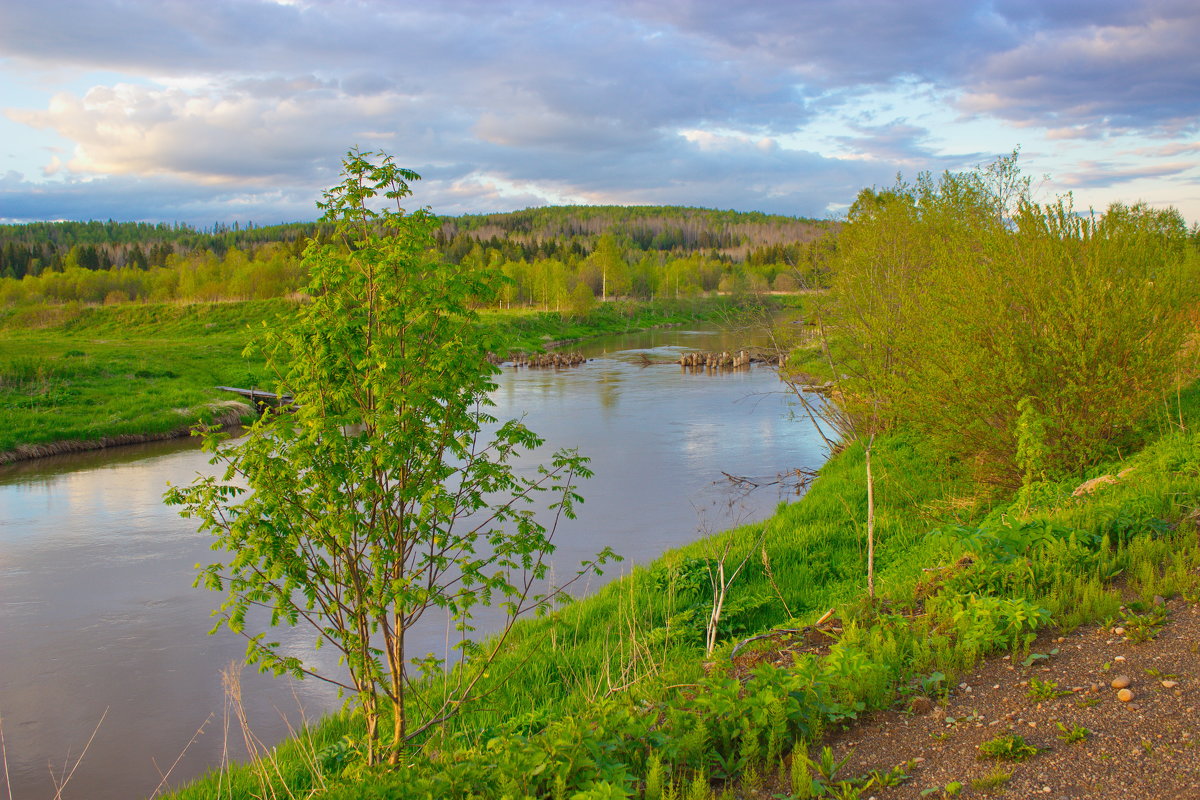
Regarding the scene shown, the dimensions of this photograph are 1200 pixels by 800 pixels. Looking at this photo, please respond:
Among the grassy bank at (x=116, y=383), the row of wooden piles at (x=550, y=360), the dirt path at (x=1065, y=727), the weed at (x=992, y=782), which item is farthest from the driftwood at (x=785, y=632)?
the row of wooden piles at (x=550, y=360)

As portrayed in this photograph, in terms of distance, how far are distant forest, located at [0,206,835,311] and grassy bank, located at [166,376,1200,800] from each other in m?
→ 2.70

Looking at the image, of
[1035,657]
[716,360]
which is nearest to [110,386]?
[716,360]

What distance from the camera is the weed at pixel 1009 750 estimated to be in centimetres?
390

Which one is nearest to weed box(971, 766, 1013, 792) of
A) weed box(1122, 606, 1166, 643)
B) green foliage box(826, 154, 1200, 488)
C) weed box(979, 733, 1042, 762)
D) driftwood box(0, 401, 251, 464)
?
weed box(979, 733, 1042, 762)

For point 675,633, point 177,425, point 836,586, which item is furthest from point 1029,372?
point 177,425

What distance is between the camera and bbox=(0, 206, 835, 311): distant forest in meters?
65.3

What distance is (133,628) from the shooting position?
9.61m

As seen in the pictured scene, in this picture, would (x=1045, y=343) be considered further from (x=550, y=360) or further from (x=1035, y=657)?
(x=550, y=360)

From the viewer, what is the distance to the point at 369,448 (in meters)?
4.92

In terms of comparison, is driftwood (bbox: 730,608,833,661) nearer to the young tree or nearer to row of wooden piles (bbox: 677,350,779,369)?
the young tree

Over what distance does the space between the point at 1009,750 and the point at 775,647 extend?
222 centimetres

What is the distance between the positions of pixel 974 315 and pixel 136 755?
10187mm

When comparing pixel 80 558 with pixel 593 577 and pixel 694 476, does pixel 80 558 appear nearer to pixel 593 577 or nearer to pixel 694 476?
pixel 593 577

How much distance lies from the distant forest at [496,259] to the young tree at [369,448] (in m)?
0.39
